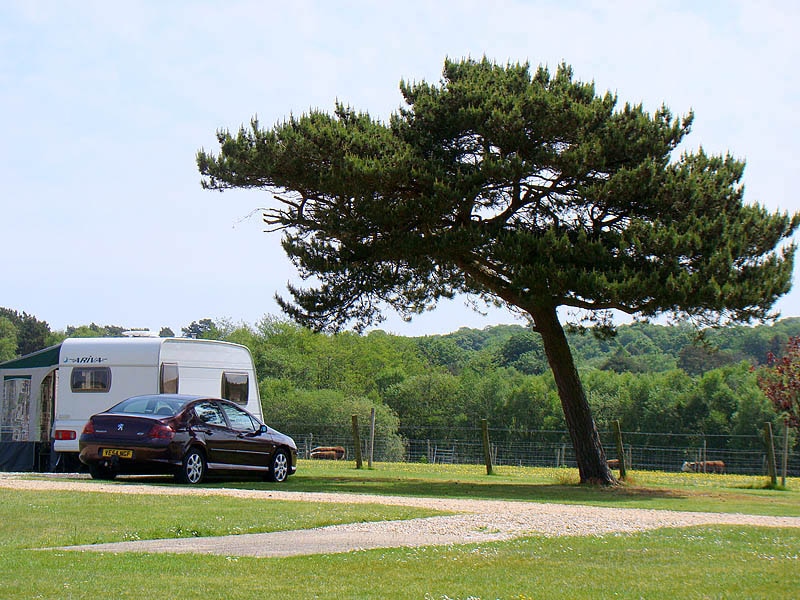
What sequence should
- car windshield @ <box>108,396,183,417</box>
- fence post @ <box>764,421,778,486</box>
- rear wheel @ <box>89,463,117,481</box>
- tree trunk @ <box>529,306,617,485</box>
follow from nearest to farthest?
car windshield @ <box>108,396,183,417</box>
rear wheel @ <box>89,463,117,481</box>
tree trunk @ <box>529,306,617,485</box>
fence post @ <box>764,421,778,486</box>

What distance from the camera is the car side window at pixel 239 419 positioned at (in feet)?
59.7

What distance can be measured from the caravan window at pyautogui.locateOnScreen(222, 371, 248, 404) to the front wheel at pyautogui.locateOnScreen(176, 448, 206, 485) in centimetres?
435

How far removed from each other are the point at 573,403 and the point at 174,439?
30.2 ft

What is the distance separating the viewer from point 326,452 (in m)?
39.5

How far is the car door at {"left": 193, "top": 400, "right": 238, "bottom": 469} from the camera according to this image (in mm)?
17500

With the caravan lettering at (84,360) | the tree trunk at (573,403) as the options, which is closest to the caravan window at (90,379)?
the caravan lettering at (84,360)

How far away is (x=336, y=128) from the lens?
Answer: 20.4m

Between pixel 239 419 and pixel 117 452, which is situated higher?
pixel 239 419

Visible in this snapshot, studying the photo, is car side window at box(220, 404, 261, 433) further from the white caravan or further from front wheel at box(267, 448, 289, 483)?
the white caravan

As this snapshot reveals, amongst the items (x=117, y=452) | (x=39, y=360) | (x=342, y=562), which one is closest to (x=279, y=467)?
(x=117, y=452)

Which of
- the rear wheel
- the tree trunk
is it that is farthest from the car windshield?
the tree trunk

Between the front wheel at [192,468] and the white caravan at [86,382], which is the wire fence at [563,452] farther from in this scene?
the front wheel at [192,468]

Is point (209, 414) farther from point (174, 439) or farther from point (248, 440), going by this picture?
point (174, 439)

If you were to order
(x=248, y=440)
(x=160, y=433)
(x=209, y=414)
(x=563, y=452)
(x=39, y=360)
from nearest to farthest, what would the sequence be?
(x=160, y=433)
(x=209, y=414)
(x=248, y=440)
(x=39, y=360)
(x=563, y=452)
